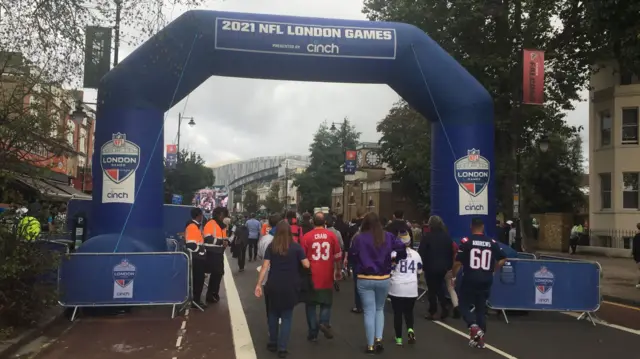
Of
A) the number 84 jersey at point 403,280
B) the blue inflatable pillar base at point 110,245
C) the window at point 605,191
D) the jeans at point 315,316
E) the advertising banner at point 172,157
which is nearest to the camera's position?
the number 84 jersey at point 403,280

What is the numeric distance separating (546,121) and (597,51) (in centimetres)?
412

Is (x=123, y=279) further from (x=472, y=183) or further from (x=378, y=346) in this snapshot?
(x=472, y=183)

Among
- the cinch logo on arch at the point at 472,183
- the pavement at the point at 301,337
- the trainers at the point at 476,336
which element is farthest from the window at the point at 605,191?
the trainers at the point at 476,336

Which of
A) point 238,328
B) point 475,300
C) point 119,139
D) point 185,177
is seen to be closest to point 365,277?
point 475,300

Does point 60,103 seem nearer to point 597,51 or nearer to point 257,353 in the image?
point 257,353

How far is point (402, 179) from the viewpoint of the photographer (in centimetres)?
5062

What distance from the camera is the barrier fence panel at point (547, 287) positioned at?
409 inches

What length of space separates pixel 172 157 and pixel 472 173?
2936 cm

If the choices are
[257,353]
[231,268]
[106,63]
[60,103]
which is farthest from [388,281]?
[231,268]

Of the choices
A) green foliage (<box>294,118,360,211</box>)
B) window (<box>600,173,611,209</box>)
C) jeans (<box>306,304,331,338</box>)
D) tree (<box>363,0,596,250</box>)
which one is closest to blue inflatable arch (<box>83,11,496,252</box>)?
jeans (<box>306,304,331,338</box>)

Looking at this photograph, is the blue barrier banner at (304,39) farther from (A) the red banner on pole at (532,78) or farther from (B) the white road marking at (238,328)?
(B) the white road marking at (238,328)

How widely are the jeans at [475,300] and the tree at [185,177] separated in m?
33.4

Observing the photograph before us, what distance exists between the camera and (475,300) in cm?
824

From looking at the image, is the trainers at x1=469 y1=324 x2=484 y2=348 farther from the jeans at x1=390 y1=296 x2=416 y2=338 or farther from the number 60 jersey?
the jeans at x1=390 y1=296 x2=416 y2=338
